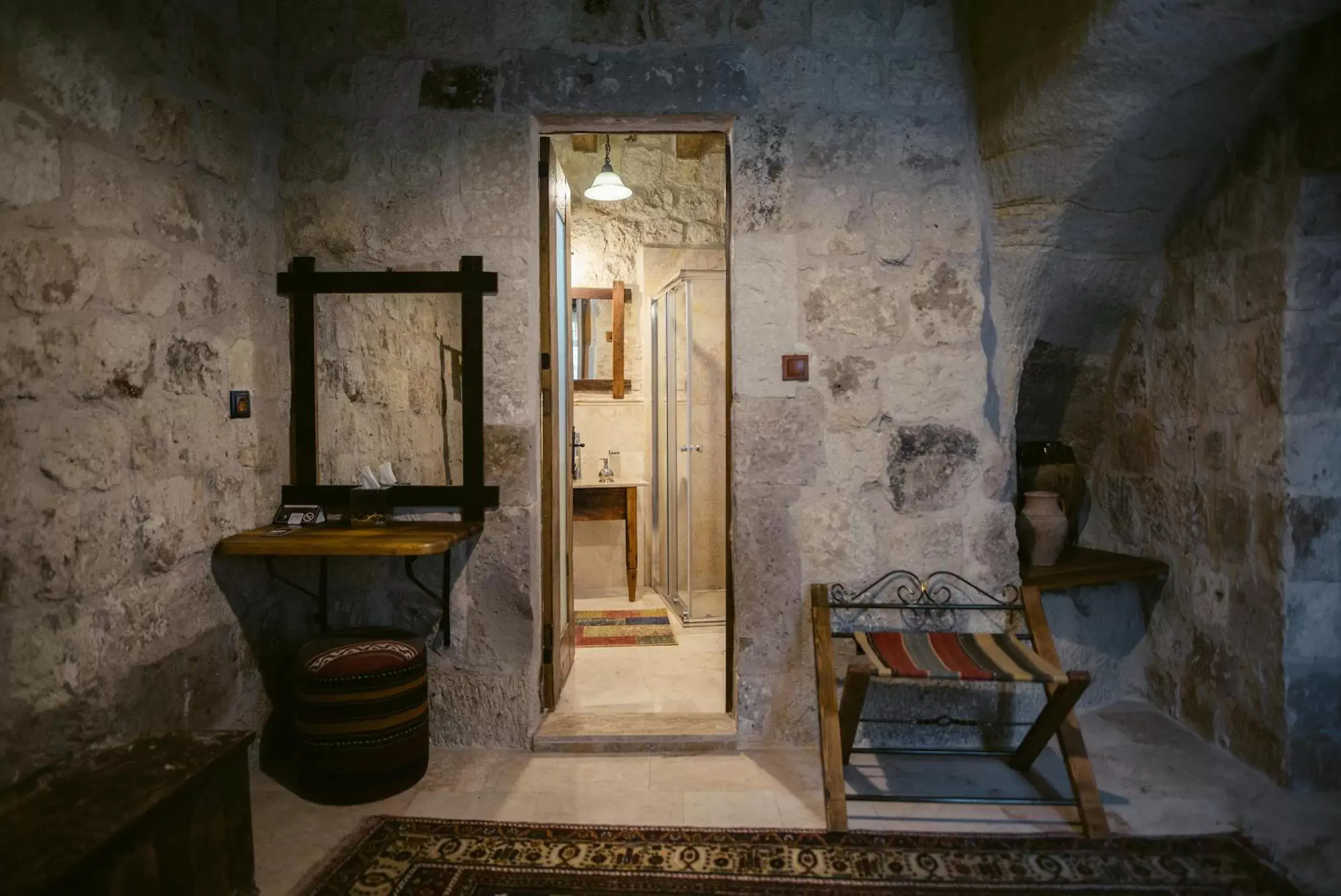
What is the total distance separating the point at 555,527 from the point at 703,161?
2781 millimetres

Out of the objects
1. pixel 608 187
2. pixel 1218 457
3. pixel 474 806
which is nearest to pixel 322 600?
pixel 474 806

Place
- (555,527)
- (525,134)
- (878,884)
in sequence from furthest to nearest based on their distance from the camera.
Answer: (555,527)
(525,134)
(878,884)

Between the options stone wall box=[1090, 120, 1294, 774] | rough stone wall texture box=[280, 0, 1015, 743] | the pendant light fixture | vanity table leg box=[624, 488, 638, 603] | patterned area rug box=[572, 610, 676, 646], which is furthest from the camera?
vanity table leg box=[624, 488, 638, 603]

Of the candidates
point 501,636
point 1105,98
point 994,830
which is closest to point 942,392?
point 1105,98

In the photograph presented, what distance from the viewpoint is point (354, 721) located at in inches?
89.6

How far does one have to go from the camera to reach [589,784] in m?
2.43

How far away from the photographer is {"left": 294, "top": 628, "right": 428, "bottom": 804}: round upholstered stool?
227cm

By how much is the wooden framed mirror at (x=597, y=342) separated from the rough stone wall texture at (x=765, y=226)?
214 centimetres

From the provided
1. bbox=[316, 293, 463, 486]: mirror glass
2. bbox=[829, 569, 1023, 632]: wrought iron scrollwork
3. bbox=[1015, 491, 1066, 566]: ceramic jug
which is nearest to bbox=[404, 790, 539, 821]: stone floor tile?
bbox=[316, 293, 463, 486]: mirror glass

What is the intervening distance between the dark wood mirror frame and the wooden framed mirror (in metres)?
2.18

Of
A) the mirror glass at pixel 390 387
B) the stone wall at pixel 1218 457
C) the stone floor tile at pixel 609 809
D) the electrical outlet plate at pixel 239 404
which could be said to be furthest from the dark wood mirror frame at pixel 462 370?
the stone wall at pixel 1218 457

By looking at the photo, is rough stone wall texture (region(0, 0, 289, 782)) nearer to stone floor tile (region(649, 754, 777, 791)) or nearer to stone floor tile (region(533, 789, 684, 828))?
stone floor tile (region(533, 789, 684, 828))

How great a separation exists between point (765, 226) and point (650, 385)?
2247 millimetres

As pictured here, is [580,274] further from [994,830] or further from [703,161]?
[994,830]
